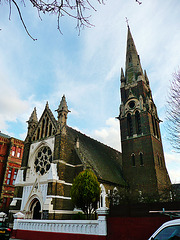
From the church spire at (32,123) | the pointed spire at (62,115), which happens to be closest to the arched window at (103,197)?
the pointed spire at (62,115)

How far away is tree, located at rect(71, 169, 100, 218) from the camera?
14.2m

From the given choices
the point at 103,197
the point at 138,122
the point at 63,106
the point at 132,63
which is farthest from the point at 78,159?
the point at 132,63

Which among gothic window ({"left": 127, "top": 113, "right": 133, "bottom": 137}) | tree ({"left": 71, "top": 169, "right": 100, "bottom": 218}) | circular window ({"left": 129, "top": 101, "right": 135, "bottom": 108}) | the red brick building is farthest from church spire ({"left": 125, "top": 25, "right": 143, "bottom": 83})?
the red brick building

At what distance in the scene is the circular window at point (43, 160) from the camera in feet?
66.4

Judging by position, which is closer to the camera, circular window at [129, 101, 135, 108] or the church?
the church

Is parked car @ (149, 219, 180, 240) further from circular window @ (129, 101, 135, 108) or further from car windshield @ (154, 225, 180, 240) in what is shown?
circular window @ (129, 101, 135, 108)

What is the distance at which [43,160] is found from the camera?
823 inches

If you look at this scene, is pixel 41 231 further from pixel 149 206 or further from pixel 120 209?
pixel 149 206

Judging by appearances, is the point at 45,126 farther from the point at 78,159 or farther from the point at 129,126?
the point at 129,126

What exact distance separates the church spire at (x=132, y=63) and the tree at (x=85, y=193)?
2319 cm

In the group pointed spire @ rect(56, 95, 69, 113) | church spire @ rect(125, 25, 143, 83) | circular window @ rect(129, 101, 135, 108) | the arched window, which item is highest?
church spire @ rect(125, 25, 143, 83)

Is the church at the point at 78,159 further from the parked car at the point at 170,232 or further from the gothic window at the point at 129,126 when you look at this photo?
the parked car at the point at 170,232

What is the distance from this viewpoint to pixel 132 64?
1390 inches

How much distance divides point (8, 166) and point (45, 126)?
1358cm
